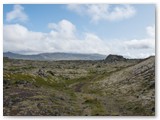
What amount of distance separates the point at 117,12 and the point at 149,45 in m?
3.06

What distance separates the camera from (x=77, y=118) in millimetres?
20797

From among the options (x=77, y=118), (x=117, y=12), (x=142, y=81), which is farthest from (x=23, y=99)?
(x=142, y=81)

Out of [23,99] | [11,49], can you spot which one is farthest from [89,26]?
[23,99]

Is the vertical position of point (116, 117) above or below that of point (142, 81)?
below

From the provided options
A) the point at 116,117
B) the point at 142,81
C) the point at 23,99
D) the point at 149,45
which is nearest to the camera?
the point at 116,117

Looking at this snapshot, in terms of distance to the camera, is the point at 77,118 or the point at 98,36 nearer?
the point at 77,118

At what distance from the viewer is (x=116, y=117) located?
20641mm

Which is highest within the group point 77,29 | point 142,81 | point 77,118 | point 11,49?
point 77,29

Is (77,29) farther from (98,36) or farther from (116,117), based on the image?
(116,117)

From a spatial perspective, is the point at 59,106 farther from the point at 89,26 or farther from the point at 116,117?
the point at 89,26

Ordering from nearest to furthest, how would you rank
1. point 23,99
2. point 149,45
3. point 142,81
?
point 149,45 < point 23,99 < point 142,81

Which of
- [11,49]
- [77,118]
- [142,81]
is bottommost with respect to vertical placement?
[77,118]

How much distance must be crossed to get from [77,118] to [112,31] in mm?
6217

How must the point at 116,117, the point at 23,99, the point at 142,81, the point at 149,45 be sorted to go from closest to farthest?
the point at 116,117 < the point at 149,45 < the point at 23,99 < the point at 142,81
